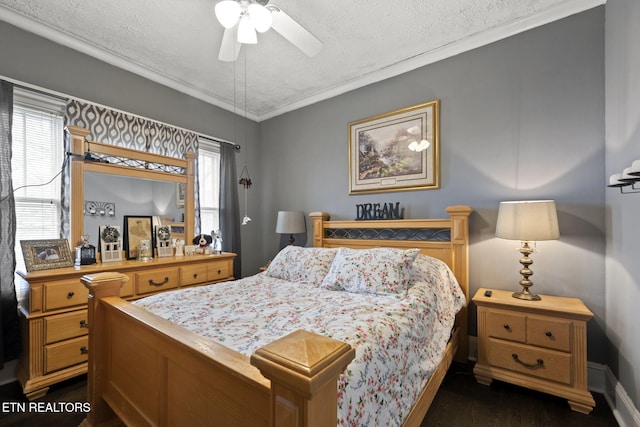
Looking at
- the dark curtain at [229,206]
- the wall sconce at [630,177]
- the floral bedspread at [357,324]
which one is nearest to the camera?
the floral bedspread at [357,324]

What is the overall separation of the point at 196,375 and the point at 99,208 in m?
2.33

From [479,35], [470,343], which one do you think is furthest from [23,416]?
[479,35]

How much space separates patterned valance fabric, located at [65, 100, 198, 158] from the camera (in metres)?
2.50

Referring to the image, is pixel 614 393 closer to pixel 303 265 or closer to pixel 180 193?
pixel 303 265

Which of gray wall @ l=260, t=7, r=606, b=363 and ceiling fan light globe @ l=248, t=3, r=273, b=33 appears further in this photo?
gray wall @ l=260, t=7, r=606, b=363

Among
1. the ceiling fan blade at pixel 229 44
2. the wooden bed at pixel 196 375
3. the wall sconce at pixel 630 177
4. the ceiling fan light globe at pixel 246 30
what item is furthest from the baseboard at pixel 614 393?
the ceiling fan blade at pixel 229 44

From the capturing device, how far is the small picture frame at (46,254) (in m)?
2.09

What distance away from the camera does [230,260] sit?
3246 millimetres

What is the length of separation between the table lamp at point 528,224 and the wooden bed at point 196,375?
800 millimetres

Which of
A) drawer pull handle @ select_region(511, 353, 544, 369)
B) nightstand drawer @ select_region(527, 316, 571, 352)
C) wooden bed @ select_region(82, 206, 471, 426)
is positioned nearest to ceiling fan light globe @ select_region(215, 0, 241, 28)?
wooden bed @ select_region(82, 206, 471, 426)

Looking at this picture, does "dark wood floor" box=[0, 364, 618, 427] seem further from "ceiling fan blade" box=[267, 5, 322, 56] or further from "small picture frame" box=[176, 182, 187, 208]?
"ceiling fan blade" box=[267, 5, 322, 56]

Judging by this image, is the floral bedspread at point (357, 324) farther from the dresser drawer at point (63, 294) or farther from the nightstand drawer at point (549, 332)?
the dresser drawer at point (63, 294)

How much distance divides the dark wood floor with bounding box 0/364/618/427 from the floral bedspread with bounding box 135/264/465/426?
0.39 m

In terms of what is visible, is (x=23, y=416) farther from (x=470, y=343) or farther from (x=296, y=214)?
(x=470, y=343)
